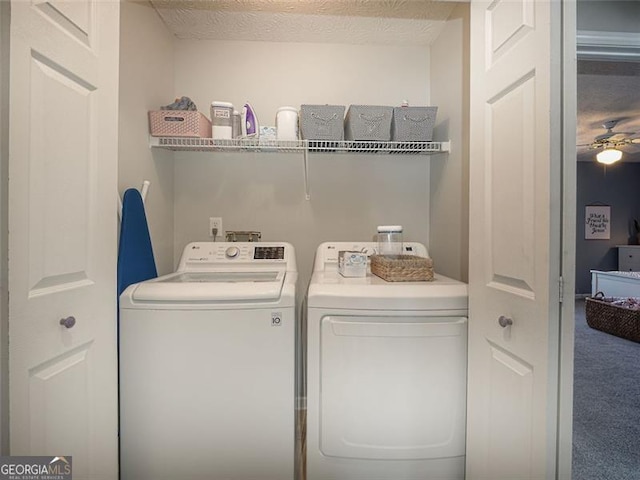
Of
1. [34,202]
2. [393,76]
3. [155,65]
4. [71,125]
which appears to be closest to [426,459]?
[34,202]

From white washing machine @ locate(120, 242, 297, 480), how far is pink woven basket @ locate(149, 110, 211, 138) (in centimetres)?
88

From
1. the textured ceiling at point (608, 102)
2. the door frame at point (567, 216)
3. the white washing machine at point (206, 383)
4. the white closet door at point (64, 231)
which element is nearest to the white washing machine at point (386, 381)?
the white washing machine at point (206, 383)

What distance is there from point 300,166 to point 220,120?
0.56m

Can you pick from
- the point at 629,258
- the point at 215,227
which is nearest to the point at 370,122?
the point at 215,227

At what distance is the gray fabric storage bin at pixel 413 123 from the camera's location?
1748mm

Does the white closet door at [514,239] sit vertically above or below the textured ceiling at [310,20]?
below

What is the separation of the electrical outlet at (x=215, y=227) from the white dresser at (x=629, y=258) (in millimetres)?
6855

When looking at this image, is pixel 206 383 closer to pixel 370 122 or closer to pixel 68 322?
pixel 68 322

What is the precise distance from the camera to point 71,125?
100 centimetres

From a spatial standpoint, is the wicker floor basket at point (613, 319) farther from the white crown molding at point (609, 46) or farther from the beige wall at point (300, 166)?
the white crown molding at point (609, 46)

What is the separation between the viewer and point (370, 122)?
68.1 inches

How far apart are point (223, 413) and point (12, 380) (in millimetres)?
672

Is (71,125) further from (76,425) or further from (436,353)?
(436,353)

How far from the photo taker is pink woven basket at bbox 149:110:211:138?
1675mm
